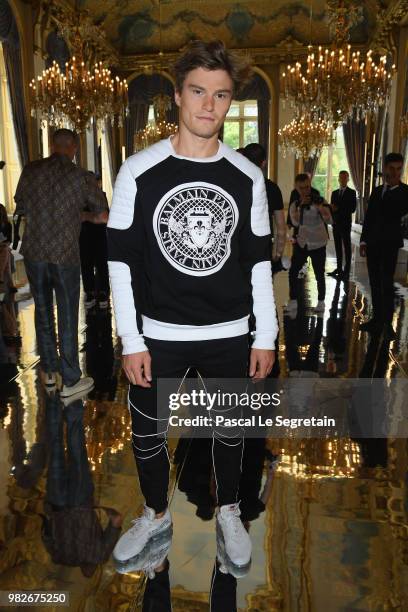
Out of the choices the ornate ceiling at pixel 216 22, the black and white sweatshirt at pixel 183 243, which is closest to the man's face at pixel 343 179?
the ornate ceiling at pixel 216 22

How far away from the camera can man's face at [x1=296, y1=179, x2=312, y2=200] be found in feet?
19.7

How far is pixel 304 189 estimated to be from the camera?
6086 mm

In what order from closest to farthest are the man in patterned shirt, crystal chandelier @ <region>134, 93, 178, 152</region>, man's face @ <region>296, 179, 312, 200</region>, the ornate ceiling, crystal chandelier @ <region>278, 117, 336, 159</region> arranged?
the man in patterned shirt, man's face @ <region>296, 179, 312, 200</region>, crystal chandelier @ <region>134, 93, 178, 152</region>, crystal chandelier @ <region>278, 117, 336, 159</region>, the ornate ceiling

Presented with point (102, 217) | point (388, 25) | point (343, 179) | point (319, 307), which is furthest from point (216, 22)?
point (102, 217)

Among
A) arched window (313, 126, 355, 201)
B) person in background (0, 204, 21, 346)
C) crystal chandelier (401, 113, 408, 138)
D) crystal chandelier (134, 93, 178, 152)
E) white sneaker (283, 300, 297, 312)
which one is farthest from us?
arched window (313, 126, 355, 201)

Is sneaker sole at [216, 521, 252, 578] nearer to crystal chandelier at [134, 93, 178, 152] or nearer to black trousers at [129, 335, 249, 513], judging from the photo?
black trousers at [129, 335, 249, 513]

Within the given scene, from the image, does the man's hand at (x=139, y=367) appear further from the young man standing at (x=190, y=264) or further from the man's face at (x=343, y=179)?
the man's face at (x=343, y=179)

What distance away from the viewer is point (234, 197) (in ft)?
6.07

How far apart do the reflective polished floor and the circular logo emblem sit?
1171mm

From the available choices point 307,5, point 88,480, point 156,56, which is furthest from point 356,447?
point 156,56

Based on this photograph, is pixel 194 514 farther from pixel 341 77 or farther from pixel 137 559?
pixel 341 77

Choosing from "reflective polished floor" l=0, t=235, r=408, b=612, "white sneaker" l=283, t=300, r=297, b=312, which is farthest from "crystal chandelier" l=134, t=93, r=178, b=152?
"reflective polished floor" l=0, t=235, r=408, b=612

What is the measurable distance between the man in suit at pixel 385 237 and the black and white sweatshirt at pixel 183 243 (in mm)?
3546

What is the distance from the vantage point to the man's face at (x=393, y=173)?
16.9ft
